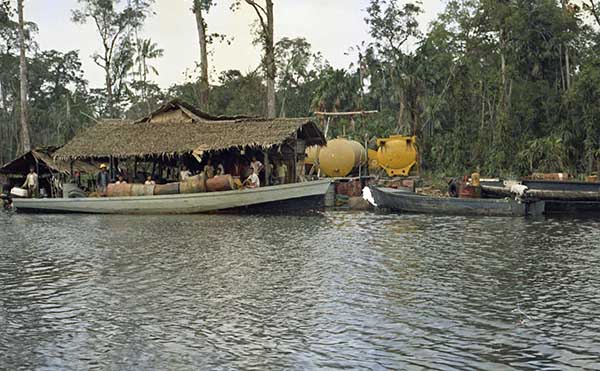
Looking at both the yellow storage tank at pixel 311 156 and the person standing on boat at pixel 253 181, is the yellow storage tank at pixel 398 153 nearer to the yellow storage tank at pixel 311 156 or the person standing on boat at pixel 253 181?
the yellow storage tank at pixel 311 156

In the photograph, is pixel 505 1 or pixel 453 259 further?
pixel 505 1

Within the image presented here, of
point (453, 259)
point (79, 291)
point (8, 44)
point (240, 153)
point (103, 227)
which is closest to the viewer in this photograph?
point (79, 291)

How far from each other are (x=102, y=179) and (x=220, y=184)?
19.0 feet

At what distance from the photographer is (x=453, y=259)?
43.9 ft

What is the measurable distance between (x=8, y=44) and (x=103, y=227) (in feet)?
127

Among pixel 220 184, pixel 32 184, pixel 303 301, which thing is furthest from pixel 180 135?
pixel 303 301

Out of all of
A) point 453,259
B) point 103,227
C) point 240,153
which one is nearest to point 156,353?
point 453,259

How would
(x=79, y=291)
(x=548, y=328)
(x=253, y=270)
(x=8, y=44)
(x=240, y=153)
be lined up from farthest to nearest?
(x=8, y=44) < (x=240, y=153) < (x=253, y=270) < (x=79, y=291) < (x=548, y=328)

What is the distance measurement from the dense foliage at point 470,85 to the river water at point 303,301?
15.6 m

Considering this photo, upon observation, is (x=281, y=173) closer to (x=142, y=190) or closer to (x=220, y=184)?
(x=220, y=184)

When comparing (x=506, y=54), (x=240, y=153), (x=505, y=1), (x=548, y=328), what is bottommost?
(x=548, y=328)

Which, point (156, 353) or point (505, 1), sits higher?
point (505, 1)

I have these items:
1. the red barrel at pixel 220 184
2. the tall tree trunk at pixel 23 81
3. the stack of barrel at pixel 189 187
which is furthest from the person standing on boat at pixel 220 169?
the tall tree trunk at pixel 23 81

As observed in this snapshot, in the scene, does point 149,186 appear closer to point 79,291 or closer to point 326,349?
point 79,291
